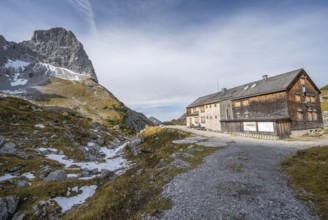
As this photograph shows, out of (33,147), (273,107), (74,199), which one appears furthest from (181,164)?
(273,107)

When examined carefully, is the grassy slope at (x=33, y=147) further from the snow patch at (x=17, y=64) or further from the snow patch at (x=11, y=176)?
the snow patch at (x=17, y=64)

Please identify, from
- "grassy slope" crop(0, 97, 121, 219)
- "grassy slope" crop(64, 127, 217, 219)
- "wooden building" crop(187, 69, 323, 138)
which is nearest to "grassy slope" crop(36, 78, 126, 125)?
"grassy slope" crop(0, 97, 121, 219)

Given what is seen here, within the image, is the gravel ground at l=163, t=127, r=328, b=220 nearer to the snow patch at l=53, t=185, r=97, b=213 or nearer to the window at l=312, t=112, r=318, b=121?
the snow patch at l=53, t=185, r=97, b=213

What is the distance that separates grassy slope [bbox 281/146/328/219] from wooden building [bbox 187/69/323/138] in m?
15.4

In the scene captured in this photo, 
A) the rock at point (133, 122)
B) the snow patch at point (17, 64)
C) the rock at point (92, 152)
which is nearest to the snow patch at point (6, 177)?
the rock at point (92, 152)

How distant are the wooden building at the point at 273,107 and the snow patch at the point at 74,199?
33.3 m

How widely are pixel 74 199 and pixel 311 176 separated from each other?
22244 mm

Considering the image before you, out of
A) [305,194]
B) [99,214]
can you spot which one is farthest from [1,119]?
[305,194]

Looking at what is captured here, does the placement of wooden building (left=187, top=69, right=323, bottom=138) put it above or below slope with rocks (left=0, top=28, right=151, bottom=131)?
below

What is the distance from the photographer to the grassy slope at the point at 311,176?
34.4ft

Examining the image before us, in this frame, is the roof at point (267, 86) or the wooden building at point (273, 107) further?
the roof at point (267, 86)

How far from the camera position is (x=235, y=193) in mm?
Answer: 12078

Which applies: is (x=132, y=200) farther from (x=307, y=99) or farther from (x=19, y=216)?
(x=307, y=99)

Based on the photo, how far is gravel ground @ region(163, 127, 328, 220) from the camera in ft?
32.7
